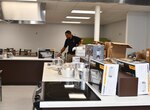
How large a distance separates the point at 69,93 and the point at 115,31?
10.1m

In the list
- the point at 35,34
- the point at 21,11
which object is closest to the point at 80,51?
the point at 21,11

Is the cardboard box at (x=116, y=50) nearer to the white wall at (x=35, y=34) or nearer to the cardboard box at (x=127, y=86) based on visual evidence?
the cardboard box at (x=127, y=86)

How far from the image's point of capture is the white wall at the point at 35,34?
42.3 ft

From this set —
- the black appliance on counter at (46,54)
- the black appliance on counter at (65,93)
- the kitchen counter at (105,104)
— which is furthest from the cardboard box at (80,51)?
the black appliance on counter at (46,54)

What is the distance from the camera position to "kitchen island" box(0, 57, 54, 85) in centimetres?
601

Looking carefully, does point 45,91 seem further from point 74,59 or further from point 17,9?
point 17,9

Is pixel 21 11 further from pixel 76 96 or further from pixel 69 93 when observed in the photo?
pixel 76 96

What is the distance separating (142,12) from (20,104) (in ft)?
17.9

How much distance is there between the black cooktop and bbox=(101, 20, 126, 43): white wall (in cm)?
850

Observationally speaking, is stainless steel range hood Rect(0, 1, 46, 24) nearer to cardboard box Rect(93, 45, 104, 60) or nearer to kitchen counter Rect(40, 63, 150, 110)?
cardboard box Rect(93, 45, 104, 60)

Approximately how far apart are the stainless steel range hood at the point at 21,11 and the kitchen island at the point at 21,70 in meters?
1.09

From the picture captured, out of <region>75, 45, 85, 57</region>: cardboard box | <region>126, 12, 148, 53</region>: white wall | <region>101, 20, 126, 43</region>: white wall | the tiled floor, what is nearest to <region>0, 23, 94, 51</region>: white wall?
<region>101, 20, 126, 43</region>: white wall

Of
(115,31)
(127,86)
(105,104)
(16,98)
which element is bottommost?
(16,98)

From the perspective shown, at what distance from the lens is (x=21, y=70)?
19.9ft
